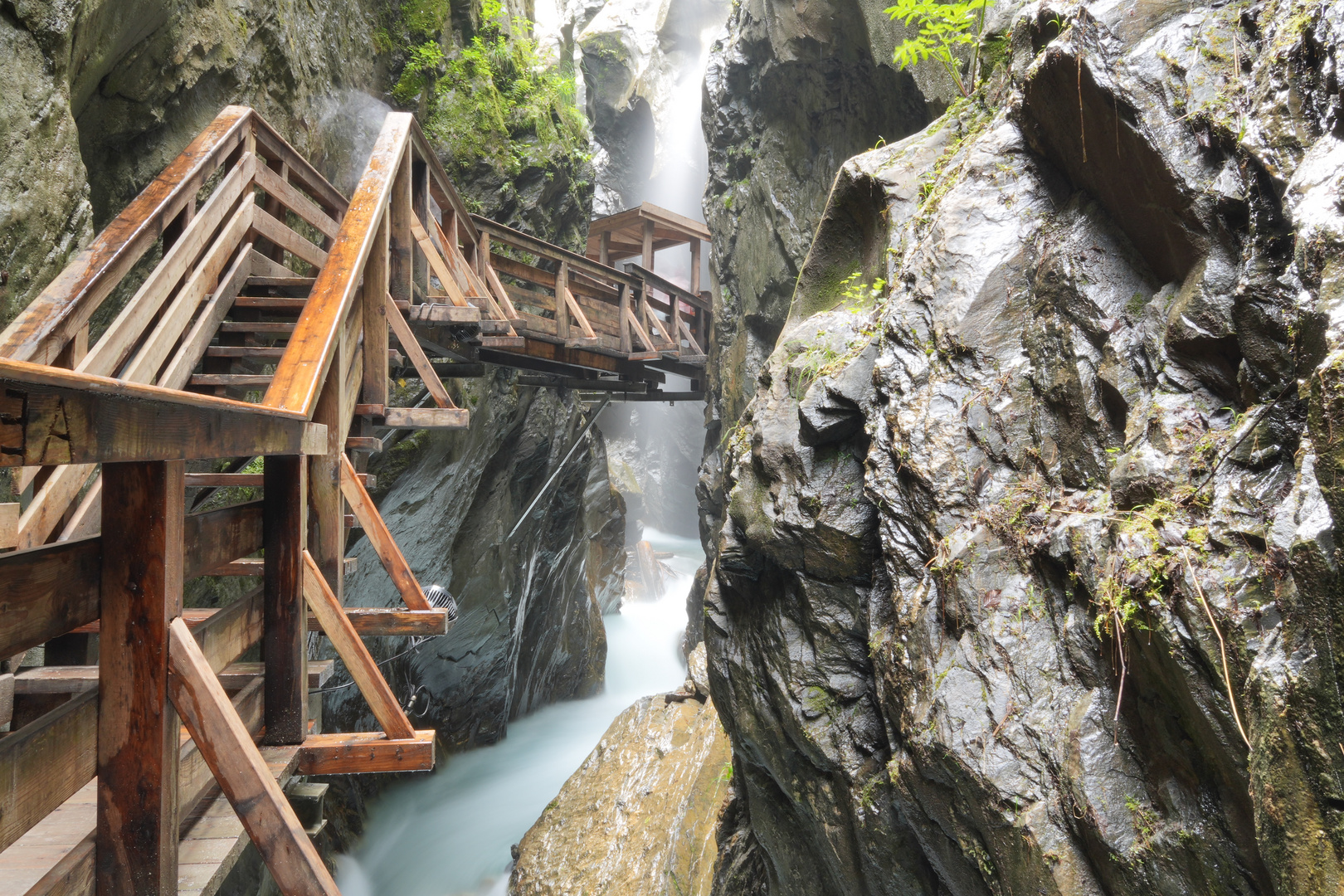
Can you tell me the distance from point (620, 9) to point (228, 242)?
29.2 meters

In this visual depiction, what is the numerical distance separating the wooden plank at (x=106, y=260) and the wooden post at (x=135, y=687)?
2003mm

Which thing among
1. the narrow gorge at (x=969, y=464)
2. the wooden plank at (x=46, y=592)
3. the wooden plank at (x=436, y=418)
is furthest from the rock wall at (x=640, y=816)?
the wooden plank at (x=46, y=592)

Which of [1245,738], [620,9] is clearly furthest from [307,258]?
[620,9]

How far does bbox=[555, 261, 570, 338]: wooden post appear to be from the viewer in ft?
28.0

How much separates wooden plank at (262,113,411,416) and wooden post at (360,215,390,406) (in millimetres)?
143

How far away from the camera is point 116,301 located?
15.0ft

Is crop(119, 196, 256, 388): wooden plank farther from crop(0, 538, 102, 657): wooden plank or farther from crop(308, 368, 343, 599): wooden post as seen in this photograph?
crop(0, 538, 102, 657): wooden plank

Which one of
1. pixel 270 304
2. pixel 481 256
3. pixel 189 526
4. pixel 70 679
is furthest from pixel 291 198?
pixel 189 526

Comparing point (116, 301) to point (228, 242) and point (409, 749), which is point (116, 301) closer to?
point (228, 242)

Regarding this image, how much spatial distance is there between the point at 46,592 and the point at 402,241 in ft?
13.4

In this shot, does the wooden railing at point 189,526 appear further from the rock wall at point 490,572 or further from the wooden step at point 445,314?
the rock wall at point 490,572

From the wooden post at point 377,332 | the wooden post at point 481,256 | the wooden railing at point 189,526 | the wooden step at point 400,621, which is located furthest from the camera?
the wooden post at point 481,256

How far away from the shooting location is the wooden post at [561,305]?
28.0 feet

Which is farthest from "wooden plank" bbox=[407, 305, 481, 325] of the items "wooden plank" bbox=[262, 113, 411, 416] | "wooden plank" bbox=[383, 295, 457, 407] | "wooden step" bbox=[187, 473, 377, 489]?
"wooden step" bbox=[187, 473, 377, 489]
